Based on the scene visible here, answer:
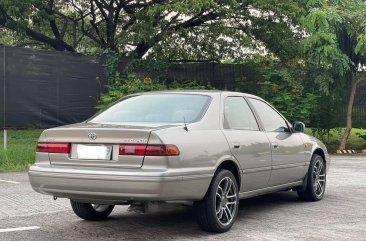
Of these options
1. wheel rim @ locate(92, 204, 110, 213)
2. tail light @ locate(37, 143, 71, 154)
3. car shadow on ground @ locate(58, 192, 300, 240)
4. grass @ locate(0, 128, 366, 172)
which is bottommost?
grass @ locate(0, 128, 366, 172)

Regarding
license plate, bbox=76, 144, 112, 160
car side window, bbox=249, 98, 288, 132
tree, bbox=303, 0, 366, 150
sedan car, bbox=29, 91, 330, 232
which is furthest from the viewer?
tree, bbox=303, 0, 366, 150

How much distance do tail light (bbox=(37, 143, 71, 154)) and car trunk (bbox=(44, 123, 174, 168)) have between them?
0.03 meters

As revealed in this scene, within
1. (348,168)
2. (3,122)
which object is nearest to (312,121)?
(348,168)

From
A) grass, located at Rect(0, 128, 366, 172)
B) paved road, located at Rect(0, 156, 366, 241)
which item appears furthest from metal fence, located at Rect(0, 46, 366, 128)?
paved road, located at Rect(0, 156, 366, 241)

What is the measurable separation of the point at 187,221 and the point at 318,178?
2503mm

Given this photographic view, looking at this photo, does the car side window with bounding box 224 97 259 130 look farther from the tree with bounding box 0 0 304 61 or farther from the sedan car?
the tree with bounding box 0 0 304 61

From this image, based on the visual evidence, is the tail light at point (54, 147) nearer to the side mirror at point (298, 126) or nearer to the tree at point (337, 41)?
the side mirror at point (298, 126)

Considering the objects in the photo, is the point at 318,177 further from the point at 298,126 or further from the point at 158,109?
the point at 158,109

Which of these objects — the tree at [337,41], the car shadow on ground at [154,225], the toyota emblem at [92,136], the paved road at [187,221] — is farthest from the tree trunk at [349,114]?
the toyota emblem at [92,136]

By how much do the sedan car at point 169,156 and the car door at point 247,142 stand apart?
0.01 metres

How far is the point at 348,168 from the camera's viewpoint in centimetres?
1288

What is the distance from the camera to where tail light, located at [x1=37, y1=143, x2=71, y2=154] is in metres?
6.03

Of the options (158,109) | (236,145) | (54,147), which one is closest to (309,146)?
(236,145)

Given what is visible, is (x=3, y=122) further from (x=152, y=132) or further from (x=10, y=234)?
(x=152, y=132)
